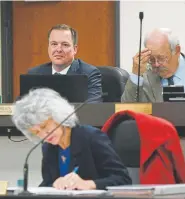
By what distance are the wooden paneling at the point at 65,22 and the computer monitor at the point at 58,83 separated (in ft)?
7.57

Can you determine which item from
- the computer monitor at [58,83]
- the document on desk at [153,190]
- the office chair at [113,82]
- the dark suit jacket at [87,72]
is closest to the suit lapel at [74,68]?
the dark suit jacket at [87,72]

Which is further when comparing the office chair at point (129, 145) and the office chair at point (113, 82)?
the office chair at point (113, 82)

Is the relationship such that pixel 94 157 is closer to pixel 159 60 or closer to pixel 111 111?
pixel 111 111

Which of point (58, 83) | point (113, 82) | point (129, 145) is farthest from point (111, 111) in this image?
point (113, 82)

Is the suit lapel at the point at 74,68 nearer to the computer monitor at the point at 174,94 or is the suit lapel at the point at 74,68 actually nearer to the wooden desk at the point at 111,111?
the wooden desk at the point at 111,111

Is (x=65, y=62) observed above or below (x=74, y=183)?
above

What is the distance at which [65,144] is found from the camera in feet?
6.75

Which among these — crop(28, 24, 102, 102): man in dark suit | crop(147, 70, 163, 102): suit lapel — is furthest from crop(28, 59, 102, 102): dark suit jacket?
crop(147, 70, 163, 102): suit lapel

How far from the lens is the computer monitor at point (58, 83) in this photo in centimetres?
251

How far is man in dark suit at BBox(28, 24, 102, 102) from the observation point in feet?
10.2

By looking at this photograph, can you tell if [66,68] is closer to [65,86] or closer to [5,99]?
[65,86]

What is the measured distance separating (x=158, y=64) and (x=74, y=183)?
4.53 ft

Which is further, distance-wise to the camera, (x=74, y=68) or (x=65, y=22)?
(x=65, y=22)

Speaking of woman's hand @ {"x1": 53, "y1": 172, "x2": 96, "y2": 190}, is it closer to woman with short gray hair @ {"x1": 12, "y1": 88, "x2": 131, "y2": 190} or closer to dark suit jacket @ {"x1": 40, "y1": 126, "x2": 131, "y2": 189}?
woman with short gray hair @ {"x1": 12, "y1": 88, "x2": 131, "y2": 190}
